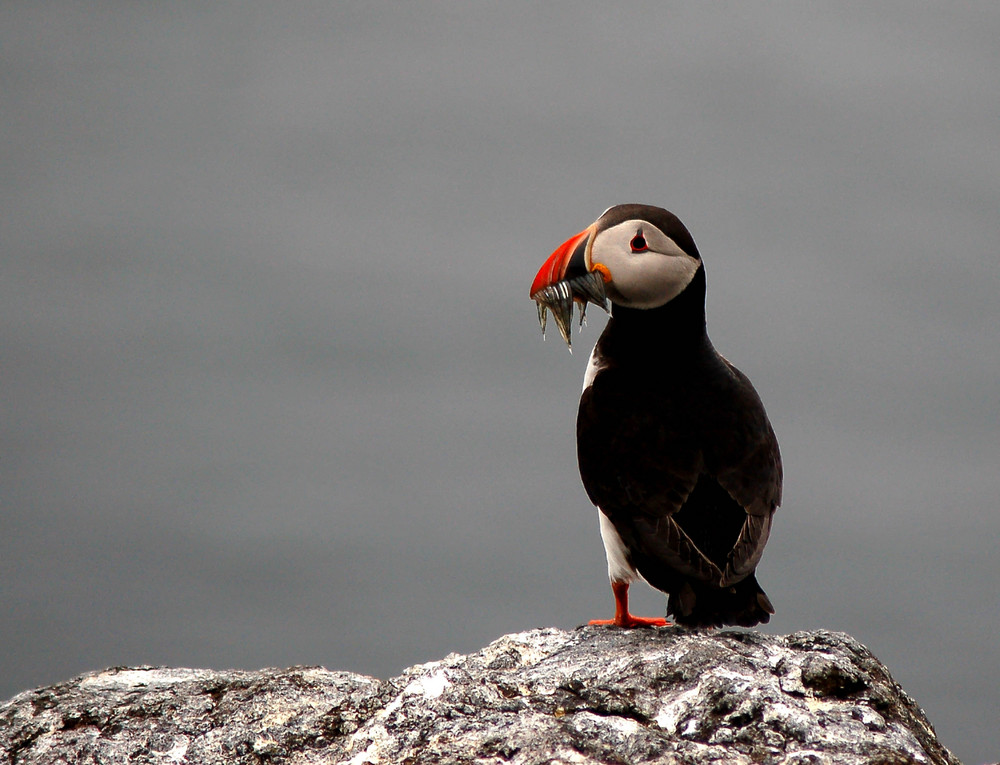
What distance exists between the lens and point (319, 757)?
10.6 feet

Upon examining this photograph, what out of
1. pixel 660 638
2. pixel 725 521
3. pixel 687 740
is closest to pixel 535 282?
pixel 725 521

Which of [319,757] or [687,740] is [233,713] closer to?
[319,757]

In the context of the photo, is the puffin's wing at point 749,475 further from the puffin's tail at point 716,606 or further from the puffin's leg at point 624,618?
the puffin's leg at point 624,618

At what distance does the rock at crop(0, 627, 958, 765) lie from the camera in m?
2.92

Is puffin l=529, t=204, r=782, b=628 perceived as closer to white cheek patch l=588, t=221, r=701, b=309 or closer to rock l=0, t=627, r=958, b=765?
white cheek patch l=588, t=221, r=701, b=309

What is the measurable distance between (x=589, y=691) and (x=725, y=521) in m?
1.14

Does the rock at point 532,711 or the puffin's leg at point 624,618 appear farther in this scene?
the puffin's leg at point 624,618

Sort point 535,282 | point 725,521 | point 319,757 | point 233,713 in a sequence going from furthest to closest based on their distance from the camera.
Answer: point 535,282 → point 725,521 → point 233,713 → point 319,757

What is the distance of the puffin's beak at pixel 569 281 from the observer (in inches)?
169

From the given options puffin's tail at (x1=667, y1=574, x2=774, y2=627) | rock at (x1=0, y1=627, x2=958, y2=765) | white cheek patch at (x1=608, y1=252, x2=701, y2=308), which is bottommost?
rock at (x1=0, y1=627, x2=958, y2=765)

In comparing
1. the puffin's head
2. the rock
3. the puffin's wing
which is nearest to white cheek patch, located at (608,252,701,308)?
the puffin's head

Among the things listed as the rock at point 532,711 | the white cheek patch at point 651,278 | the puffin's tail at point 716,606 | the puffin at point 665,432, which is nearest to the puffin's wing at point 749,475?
the puffin at point 665,432

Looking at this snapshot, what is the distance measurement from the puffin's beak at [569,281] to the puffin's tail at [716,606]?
1.24 m

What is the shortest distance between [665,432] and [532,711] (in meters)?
1.48
